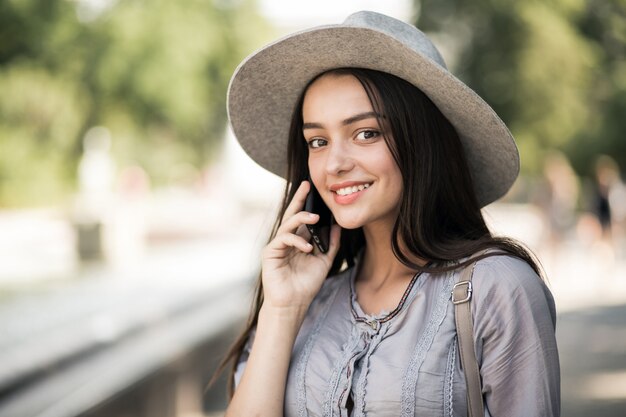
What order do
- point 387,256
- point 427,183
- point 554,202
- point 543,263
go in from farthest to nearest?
point 554,202 < point 543,263 < point 387,256 < point 427,183

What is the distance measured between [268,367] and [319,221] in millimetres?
538

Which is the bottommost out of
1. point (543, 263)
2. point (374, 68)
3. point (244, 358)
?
point (543, 263)

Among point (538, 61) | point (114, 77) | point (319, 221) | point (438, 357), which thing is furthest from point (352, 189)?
point (538, 61)

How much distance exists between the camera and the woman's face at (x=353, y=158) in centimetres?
208

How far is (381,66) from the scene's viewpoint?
209 cm

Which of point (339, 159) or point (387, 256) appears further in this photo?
point (387, 256)

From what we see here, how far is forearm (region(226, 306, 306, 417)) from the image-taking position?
6.91ft

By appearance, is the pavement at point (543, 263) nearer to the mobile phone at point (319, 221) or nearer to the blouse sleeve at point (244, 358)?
the mobile phone at point (319, 221)

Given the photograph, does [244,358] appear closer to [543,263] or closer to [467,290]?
[467,290]

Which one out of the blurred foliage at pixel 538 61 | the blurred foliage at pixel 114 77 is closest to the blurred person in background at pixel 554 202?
the blurred foliage at pixel 114 77

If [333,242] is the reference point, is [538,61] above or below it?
above

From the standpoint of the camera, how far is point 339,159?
210cm

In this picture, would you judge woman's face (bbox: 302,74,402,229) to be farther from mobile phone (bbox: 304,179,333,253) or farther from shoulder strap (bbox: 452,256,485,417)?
shoulder strap (bbox: 452,256,485,417)

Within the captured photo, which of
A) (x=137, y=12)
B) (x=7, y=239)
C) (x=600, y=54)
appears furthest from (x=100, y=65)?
(x=600, y=54)
